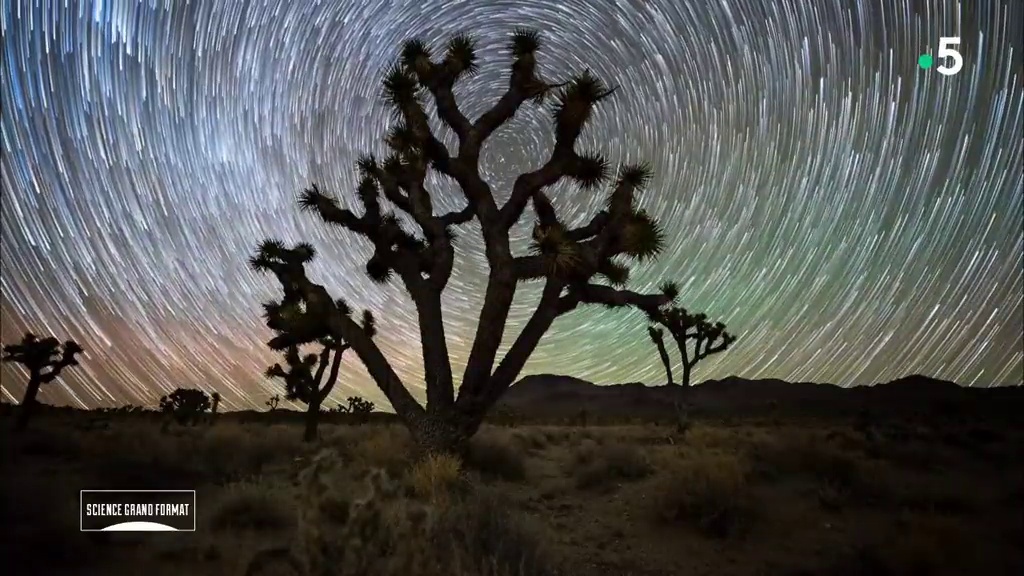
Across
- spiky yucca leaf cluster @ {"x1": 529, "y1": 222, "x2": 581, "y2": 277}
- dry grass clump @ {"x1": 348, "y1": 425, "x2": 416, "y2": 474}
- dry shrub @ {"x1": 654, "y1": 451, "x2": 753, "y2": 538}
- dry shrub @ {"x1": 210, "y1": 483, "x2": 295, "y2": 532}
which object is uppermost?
spiky yucca leaf cluster @ {"x1": 529, "y1": 222, "x2": 581, "y2": 277}

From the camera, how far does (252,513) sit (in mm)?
7219

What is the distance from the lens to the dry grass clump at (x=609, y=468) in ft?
33.0

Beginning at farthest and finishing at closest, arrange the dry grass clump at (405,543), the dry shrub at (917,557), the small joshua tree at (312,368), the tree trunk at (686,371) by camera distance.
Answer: the tree trunk at (686,371) → the small joshua tree at (312,368) → the dry shrub at (917,557) → the dry grass clump at (405,543)

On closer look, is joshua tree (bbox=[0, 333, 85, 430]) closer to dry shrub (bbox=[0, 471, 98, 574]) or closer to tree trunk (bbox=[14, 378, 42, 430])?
tree trunk (bbox=[14, 378, 42, 430])

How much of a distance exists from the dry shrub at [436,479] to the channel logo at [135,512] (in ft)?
9.10

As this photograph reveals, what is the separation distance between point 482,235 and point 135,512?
696 centimetres

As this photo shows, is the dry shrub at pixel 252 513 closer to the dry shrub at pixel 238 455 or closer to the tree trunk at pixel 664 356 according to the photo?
the dry shrub at pixel 238 455

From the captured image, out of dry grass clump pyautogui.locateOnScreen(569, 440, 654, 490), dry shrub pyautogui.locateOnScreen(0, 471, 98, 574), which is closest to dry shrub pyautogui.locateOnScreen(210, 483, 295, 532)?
dry shrub pyautogui.locateOnScreen(0, 471, 98, 574)

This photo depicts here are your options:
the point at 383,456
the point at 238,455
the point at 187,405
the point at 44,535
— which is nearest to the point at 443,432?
the point at 383,456

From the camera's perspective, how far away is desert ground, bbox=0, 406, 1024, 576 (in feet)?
18.4

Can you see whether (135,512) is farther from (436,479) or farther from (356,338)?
(356,338)

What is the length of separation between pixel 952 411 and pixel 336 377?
3146 centimetres

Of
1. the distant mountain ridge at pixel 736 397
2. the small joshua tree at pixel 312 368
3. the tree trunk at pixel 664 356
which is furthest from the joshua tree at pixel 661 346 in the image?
the distant mountain ridge at pixel 736 397

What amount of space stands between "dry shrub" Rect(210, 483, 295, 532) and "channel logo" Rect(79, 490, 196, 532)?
557 mm
